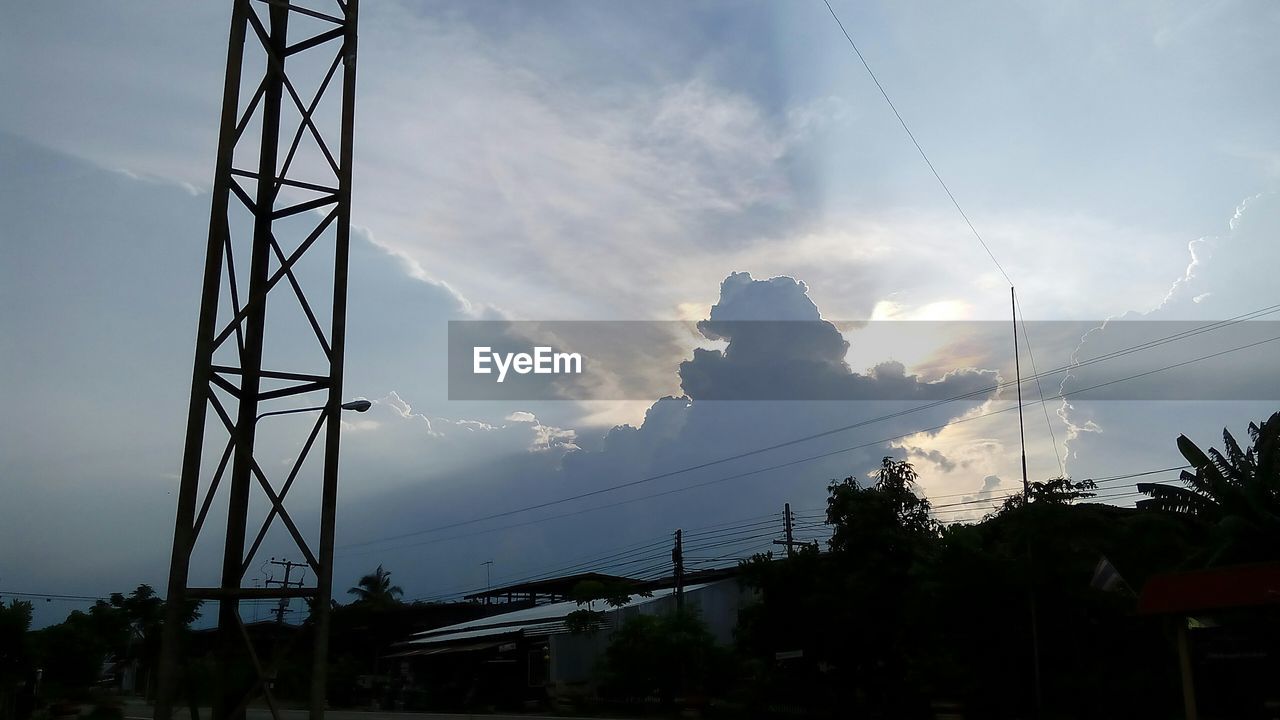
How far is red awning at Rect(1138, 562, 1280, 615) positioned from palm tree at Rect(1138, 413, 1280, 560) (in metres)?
9.75

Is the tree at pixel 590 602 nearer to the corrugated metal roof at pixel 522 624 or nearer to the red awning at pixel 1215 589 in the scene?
the corrugated metal roof at pixel 522 624

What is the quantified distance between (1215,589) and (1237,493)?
11.6m

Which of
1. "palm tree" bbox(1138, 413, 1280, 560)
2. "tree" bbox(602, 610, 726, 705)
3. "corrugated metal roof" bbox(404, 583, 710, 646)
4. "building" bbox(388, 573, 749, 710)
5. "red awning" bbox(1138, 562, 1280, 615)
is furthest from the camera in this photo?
"corrugated metal roof" bbox(404, 583, 710, 646)

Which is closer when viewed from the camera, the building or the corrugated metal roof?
the building

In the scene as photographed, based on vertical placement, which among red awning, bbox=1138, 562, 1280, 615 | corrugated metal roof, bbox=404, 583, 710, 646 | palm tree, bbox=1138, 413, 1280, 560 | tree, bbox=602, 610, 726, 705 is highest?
palm tree, bbox=1138, 413, 1280, 560

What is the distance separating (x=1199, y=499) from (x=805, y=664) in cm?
1240

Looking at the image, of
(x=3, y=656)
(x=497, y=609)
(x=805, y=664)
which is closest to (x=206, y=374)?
(x=3, y=656)

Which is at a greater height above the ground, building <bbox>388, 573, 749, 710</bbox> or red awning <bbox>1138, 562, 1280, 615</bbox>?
red awning <bbox>1138, 562, 1280, 615</bbox>

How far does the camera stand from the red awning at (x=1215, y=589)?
1258 cm

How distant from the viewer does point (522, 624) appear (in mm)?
42094

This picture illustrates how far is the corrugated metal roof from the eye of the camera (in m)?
40.3

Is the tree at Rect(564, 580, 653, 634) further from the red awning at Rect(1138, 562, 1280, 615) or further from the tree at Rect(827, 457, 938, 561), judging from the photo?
the red awning at Rect(1138, 562, 1280, 615)

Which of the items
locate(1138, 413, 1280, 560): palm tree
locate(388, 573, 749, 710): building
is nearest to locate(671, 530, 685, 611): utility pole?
locate(388, 573, 749, 710): building

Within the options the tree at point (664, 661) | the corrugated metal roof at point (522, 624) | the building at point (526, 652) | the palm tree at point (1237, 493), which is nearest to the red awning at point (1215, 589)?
the palm tree at point (1237, 493)
